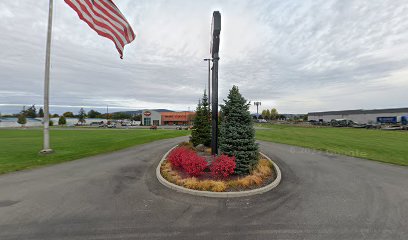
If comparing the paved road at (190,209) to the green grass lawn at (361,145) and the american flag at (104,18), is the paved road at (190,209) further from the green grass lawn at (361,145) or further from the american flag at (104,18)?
the american flag at (104,18)

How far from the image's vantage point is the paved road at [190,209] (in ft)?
12.5

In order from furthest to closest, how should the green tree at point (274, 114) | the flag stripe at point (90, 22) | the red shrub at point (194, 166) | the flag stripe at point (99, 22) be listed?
the green tree at point (274, 114)
the flag stripe at point (99, 22)
the flag stripe at point (90, 22)
the red shrub at point (194, 166)

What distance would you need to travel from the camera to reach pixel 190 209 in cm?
477

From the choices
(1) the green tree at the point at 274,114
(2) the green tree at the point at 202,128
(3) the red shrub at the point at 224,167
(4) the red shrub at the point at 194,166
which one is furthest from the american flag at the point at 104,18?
(1) the green tree at the point at 274,114

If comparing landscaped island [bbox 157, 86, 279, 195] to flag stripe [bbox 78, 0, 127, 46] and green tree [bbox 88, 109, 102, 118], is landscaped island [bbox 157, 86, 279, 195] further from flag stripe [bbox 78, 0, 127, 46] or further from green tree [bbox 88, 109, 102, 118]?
green tree [bbox 88, 109, 102, 118]

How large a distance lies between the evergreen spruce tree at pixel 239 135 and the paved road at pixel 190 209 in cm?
153

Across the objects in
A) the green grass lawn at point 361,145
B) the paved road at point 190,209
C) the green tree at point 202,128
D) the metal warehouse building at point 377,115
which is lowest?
the paved road at point 190,209

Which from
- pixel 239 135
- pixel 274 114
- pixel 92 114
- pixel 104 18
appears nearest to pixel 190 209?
pixel 239 135

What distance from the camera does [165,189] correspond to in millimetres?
6109

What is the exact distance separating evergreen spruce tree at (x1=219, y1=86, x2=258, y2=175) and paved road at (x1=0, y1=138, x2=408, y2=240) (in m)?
1.53

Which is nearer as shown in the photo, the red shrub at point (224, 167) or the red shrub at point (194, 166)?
the red shrub at point (224, 167)

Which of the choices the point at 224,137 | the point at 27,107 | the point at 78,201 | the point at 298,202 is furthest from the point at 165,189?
the point at 27,107

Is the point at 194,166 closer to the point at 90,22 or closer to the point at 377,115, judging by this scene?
the point at 90,22

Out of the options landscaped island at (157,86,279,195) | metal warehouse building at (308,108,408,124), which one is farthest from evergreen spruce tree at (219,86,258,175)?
metal warehouse building at (308,108,408,124)
